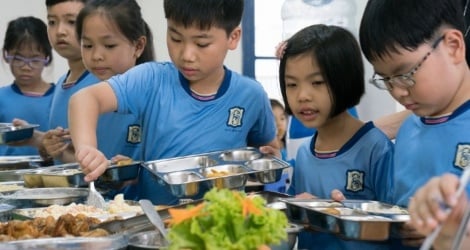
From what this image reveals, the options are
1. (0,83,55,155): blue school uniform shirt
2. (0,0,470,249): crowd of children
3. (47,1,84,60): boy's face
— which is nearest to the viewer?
(0,0,470,249): crowd of children

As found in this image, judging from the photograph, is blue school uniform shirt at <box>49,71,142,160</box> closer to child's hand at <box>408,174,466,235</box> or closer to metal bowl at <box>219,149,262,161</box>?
metal bowl at <box>219,149,262,161</box>

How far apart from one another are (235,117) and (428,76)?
0.63 metres

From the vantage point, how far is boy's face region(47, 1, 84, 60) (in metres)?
2.32

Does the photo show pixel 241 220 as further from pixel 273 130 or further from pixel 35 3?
pixel 35 3

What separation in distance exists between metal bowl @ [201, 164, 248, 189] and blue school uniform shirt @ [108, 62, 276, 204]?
0.68ft

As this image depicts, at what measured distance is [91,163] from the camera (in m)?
1.52

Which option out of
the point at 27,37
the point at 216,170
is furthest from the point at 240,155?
the point at 27,37

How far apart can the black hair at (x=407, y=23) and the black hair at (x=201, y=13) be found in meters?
0.47

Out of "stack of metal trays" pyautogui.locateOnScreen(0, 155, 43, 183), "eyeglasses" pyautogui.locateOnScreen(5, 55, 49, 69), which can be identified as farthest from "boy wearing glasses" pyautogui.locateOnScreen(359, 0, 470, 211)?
"eyeglasses" pyautogui.locateOnScreen(5, 55, 49, 69)

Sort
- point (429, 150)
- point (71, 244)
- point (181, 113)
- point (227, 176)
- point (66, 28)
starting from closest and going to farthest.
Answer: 1. point (71, 244)
2. point (429, 150)
3. point (227, 176)
4. point (181, 113)
5. point (66, 28)

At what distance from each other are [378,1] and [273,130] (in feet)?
1.95

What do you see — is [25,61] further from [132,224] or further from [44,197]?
[132,224]

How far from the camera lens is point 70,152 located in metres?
2.11

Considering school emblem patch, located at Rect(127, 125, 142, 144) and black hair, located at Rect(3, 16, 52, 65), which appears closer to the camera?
school emblem patch, located at Rect(127, 125, 142, 144)
